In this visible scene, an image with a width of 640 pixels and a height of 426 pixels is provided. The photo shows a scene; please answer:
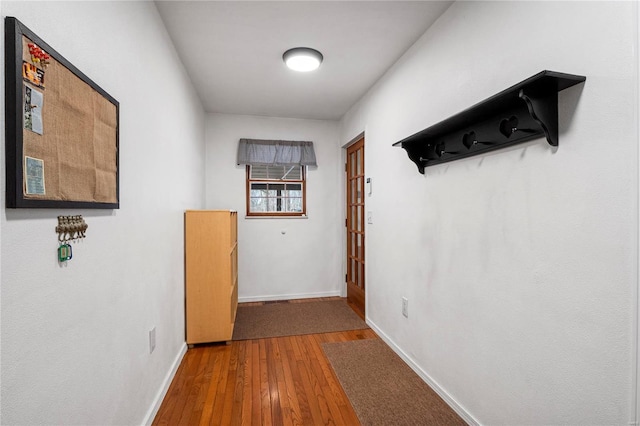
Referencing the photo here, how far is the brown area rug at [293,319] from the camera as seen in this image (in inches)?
120

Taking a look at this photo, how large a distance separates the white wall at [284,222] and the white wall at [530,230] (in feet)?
6.44

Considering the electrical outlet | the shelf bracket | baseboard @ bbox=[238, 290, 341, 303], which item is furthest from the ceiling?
baseboard @ bbox=[238, 290, 341, 303]

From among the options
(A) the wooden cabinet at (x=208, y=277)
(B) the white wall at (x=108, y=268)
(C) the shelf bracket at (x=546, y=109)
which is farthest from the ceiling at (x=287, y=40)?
(A) the wooden cabinet at (x=208, y=277)

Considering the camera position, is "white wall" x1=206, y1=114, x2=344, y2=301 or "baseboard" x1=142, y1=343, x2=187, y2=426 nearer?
"baseboard" x1=142, y1=343, x2=187, y2=426

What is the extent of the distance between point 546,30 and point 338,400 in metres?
2.26

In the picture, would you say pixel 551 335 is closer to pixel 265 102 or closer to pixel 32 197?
pixel 32 197

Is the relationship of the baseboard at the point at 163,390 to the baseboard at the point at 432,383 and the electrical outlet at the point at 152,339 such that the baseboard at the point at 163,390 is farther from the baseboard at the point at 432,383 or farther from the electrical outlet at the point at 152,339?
the baseboard at the point at 432,383

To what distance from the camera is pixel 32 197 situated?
32.3 inches

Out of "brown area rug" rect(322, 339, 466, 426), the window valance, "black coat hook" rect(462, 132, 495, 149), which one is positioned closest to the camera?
"black coat hook" rect(462, 132, 495, 149)

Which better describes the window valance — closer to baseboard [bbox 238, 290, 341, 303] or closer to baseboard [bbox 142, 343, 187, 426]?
baseboard [bbox 238, 290, 341, 303]

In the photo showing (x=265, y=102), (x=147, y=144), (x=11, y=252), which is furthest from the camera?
(x=265, y=102)

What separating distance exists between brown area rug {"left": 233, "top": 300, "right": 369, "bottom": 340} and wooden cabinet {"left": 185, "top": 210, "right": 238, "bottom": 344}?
33 centimetres

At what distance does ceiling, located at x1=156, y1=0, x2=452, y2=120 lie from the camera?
189 centimetres

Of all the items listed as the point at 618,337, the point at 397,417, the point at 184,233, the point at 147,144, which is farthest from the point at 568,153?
the point at 184,233
